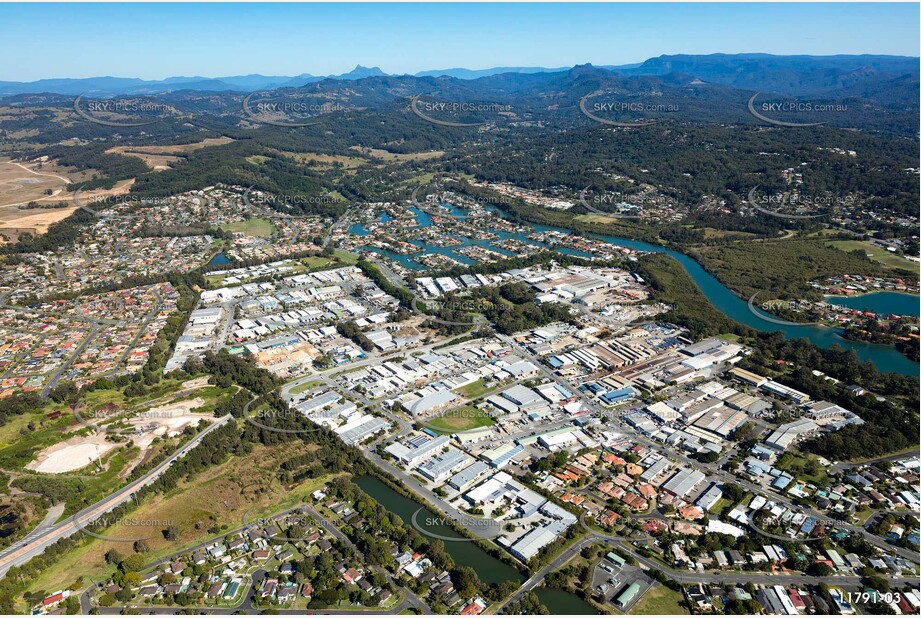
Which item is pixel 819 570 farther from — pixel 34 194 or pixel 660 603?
pixel 34 194

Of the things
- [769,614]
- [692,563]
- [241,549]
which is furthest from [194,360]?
[769,614]

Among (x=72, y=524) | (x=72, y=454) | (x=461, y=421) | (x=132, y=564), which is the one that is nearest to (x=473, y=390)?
(x=461, y=421)

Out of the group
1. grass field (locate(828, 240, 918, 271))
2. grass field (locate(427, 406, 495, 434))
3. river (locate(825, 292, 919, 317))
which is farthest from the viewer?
grass field (locate(828, 240, 918, 271))

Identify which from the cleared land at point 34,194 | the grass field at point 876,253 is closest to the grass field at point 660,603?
the grass field at point 876,253

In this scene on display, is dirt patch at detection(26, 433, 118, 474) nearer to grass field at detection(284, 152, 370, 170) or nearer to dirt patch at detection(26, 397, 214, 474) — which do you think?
dirt patch at detection(26, 397, 214, 474)

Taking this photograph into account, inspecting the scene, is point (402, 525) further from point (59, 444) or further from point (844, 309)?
point (844, 309)

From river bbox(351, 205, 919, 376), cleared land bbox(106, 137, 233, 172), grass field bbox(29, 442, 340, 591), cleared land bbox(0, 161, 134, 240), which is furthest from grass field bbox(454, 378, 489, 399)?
cleared land bbox(106, 137, 233, 172)
